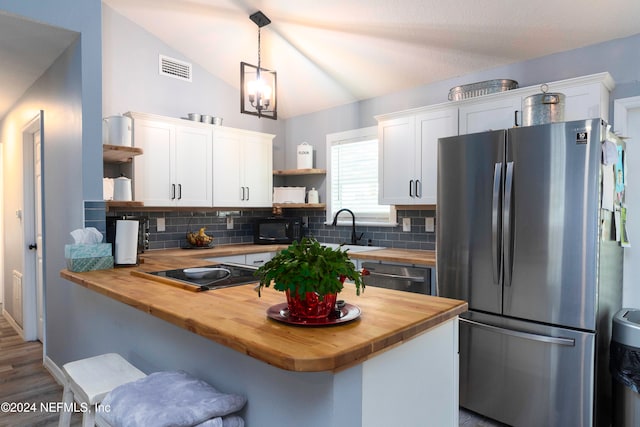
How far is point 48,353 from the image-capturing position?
131 inches

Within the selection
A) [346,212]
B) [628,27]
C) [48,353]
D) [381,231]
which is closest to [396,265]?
[381,231]

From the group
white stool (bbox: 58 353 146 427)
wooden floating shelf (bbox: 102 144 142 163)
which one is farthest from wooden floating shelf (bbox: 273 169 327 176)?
white stool (bbox: 58 353 146 427)

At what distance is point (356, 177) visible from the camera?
4391mm

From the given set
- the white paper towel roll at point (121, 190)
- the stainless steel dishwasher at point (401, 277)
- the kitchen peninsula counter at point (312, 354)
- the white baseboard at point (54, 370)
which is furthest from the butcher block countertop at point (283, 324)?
the white baseboard at point (54, 370)

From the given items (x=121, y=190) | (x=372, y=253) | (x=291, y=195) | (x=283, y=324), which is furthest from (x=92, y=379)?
(x=291, y=195)

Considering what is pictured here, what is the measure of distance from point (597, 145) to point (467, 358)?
4.85 feet

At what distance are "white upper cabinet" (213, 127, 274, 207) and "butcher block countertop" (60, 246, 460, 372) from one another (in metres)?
2.27

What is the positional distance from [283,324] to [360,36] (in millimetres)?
2749

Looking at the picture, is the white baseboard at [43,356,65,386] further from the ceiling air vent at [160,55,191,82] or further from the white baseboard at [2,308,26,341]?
the ceiling air vent at [160,55,191,82]

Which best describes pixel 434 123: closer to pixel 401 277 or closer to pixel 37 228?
pixel 401 277

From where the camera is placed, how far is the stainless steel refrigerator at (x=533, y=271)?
212cm

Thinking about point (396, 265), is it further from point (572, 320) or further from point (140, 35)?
point (140, 35)

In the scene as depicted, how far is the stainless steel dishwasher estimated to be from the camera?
3105 mm

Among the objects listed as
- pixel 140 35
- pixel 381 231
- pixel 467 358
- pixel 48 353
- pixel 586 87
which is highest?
pixel 140 35
